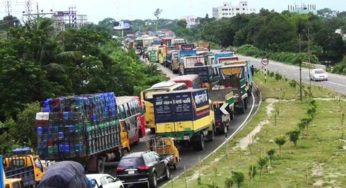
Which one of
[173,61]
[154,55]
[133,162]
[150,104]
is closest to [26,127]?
[150,104]

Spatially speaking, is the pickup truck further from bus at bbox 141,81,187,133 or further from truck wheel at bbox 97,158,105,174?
bus at bbox 141,81,187,133

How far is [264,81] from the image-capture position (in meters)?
64.2

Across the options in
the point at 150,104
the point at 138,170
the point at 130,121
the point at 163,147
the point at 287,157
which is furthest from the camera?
the point at 150,104

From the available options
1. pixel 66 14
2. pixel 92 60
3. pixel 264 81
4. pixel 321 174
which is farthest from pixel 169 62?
pixel 66 14

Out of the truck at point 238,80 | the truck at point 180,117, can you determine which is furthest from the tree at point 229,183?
the truck at point 238,80

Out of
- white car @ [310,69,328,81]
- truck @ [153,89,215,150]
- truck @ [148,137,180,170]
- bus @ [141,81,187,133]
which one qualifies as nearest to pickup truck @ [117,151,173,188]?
truck @ [148,137,180,170]

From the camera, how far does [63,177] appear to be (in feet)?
15.0

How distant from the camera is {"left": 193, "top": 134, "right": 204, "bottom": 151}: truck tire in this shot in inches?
1176

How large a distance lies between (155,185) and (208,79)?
89.2 ft

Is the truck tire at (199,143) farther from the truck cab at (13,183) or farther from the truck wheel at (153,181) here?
the truck cab at (13,183)

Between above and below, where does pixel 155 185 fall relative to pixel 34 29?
below

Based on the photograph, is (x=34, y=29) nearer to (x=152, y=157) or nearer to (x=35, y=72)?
(x=35, y=72)

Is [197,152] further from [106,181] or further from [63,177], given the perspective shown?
[63,177]

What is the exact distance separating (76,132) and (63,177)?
2010 cm
